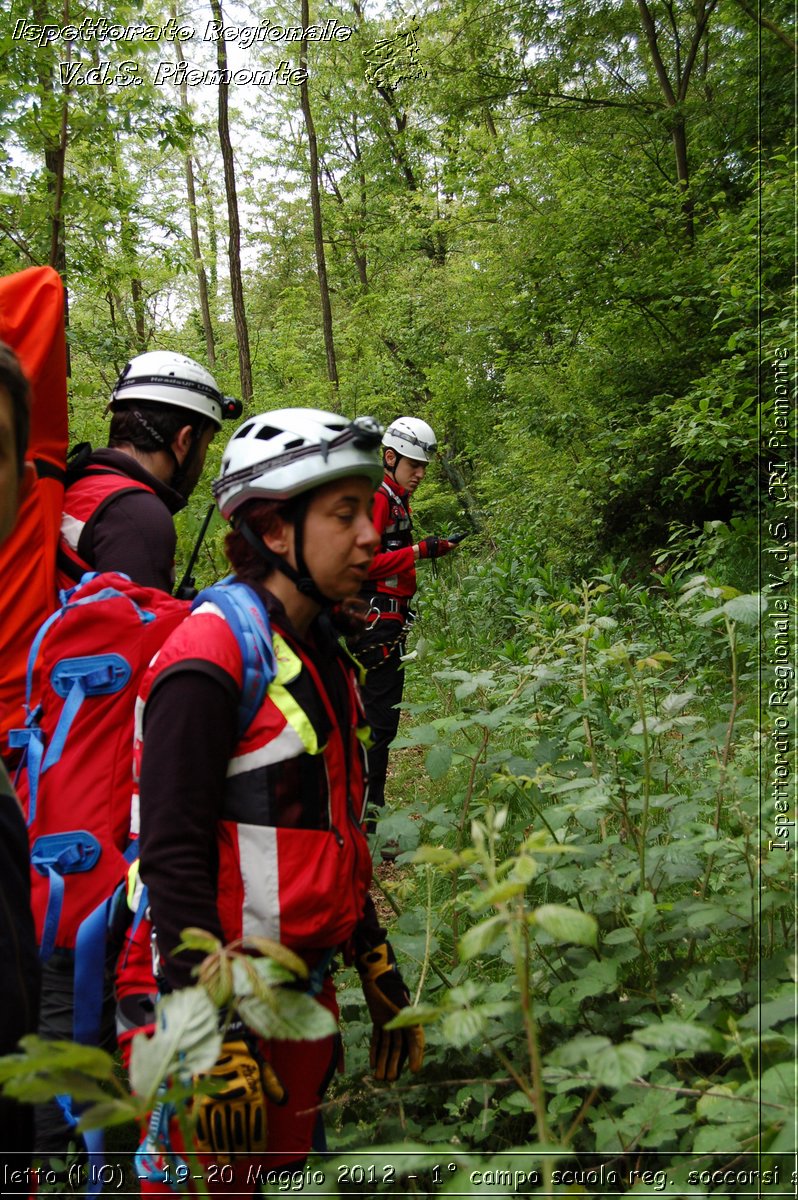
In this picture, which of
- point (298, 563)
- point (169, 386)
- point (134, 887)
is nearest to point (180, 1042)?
point (134, 887)

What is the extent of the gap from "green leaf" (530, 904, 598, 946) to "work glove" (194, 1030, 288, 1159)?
79 centimetres

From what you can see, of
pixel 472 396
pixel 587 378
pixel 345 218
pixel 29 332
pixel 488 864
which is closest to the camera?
pixel 488 864

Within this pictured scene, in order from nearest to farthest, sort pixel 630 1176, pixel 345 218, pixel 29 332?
pixel 630 1176 < pixel 29 332 < pixel 345 218

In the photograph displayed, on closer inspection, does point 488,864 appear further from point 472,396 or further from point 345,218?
point 345,218

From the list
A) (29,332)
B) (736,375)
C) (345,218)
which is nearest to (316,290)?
(345,218)

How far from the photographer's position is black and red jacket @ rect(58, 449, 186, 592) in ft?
8.74

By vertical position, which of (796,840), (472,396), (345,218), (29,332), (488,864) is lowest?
(796,840)

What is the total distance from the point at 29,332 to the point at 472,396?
1523 centimetres

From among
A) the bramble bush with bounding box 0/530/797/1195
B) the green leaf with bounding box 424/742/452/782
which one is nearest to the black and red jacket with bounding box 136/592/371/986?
the bramble bush with bounding box 0/530/797/1195

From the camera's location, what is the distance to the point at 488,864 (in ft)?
4.93

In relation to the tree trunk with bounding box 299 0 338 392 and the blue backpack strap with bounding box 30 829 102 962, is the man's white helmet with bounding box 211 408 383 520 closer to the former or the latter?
the blue backpack strap with bounding box 30 829 102 962

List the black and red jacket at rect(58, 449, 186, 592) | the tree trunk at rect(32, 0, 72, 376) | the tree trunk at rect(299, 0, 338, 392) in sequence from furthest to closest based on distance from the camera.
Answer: the tree trunk at rect(299, 0, 338, 392) < the tree trunk at rect(32, 0, 72, 376) < the black and red jacket at rect(58, 449, 186, 592)

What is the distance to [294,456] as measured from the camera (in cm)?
213

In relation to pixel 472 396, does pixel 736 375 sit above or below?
below
